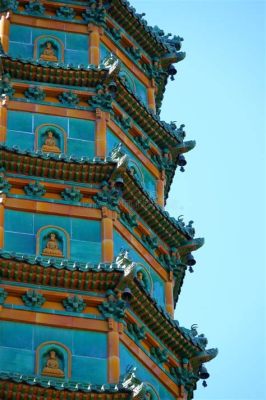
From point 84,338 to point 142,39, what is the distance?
1669 cm

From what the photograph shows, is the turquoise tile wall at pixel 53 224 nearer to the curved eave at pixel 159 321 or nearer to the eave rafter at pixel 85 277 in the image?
the eave rafter at pixel 85 277

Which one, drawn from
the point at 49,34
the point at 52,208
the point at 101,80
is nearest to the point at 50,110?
the point at 101,80

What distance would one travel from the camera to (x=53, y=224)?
53469mm

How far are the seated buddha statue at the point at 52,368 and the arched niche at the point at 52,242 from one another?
164 inches

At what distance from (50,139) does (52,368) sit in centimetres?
1011

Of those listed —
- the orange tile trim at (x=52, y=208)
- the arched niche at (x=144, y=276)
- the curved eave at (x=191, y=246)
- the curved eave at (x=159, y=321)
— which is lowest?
the curved eave at (x=159, y=321)

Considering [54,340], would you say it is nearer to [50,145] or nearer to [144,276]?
[144,276]

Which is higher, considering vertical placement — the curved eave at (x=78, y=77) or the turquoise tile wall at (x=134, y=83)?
the turquoise tile wall at (x=134, y=83)

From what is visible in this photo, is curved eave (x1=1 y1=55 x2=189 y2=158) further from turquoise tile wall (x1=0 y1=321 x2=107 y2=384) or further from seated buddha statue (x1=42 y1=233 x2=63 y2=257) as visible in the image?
turquoise tile wall (x1=0 y1=321 x2=107 y2=384)

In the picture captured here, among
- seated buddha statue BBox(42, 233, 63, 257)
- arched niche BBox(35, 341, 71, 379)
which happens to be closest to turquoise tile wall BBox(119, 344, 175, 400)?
arched niche BBox(35, 341, 71, 379)

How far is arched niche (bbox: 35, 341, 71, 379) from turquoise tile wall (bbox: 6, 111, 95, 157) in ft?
28.0

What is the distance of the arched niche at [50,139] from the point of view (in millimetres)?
55969

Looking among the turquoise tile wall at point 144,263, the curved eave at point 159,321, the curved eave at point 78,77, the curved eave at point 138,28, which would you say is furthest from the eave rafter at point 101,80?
the curved eave at point 159,321

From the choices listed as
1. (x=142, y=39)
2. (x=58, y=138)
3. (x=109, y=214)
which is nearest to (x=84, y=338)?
(x=109, y=214)
